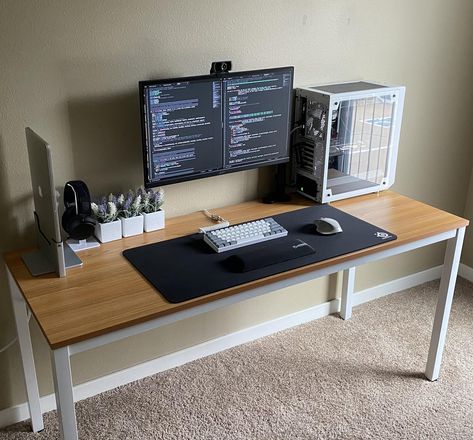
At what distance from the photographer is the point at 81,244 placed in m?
1.98

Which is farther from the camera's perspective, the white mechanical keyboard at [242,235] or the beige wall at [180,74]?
the white mechanical keyboard at [242,235]

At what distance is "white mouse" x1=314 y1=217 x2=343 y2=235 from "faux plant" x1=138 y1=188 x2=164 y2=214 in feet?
1.85

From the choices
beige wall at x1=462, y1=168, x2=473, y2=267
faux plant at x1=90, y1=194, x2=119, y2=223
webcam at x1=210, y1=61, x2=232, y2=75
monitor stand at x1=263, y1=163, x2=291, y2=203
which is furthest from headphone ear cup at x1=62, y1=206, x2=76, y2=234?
A: beige wall at x1=462, y1=168, x2=473, y2=267

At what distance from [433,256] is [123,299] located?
2073 millimetres

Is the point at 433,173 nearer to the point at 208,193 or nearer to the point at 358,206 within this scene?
the point at 358,206

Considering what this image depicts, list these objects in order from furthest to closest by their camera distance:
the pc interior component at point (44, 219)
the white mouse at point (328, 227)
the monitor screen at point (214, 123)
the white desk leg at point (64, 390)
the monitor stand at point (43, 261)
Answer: the white mouse at point (328, 227) → the monitor screen at point (214, 123) → the monitor stand at point (43, 261) → the pc interior component at point (44, 219) → the white desk leg at point (64, 390)

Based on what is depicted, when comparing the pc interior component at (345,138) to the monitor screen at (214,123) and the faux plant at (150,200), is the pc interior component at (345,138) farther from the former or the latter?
the faux plant at (150,200)

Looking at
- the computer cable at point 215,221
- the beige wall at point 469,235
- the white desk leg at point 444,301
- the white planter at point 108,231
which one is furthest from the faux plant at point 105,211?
the beige wall at point 469,235

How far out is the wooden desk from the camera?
155cm

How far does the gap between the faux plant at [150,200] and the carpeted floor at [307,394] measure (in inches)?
30.5

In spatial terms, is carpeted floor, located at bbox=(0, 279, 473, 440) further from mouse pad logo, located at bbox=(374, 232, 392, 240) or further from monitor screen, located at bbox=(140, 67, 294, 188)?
monitor screen, located at bbox=(140, 67, 294, 188)

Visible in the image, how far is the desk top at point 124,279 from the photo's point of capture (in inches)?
61.6

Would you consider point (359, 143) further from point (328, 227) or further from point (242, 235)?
point (242, 235)

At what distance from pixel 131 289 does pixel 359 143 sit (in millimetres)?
1165
